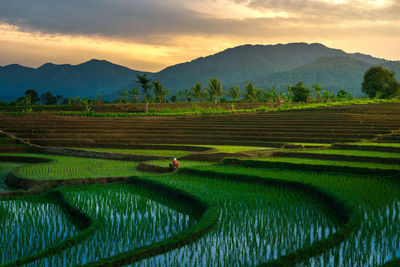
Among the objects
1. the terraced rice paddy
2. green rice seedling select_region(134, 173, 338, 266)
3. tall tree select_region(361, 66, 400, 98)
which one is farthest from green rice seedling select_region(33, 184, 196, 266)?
tall tree select_region(361, 66, 400, 98)

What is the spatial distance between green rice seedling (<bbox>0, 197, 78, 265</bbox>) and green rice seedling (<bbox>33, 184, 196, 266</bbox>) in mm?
528

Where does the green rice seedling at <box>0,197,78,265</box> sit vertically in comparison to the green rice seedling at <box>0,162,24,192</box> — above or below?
above

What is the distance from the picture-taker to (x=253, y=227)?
284 inches

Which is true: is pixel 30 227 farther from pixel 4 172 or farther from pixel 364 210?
pixel 4 172

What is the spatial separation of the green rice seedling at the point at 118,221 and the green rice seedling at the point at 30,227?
528 mm

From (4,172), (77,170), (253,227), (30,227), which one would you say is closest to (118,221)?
(30,227)

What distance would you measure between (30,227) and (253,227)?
4.11 meters

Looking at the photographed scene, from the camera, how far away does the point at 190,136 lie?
960 inches

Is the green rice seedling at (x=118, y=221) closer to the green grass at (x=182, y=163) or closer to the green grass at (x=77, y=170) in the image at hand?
the green grass at (x=77, y=170)

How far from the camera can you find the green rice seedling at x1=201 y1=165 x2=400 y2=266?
5637mm

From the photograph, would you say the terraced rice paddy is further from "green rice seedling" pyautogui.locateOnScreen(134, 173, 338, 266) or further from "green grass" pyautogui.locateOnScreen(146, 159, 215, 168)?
"green grass" pyautogui.locateOnScreen(146, 159, 215, 168)

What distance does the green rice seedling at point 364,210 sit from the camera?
5637 mm

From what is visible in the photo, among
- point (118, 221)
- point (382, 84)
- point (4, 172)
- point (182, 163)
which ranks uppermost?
point (382, 84)

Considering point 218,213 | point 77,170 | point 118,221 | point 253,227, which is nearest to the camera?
point 253,227
